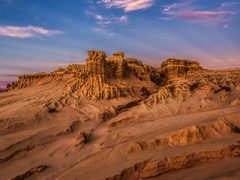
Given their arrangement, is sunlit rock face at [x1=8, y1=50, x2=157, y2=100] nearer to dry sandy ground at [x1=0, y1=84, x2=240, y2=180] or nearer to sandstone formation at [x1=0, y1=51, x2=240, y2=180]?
sandstone formation at [x1=0, y1=51, x2=240, y2=180]

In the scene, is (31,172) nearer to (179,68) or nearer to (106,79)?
(106,79)

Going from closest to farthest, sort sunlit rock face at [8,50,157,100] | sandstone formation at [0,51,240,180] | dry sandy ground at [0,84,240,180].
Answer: dry sandy ground at [0,84,240,180]
sandstone formation at [0,51,240,180]
sunlit rock face at [8,50,157,100]

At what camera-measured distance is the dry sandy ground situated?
6977mm

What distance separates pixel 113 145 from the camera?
9.48 metres

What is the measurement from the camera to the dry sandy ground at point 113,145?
6977 mm

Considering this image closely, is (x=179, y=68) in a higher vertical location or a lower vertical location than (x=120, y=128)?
higher

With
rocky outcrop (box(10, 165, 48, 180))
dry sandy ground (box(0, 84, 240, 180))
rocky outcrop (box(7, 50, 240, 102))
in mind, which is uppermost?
rocky outcrop (box(7, 50, 240, 102))

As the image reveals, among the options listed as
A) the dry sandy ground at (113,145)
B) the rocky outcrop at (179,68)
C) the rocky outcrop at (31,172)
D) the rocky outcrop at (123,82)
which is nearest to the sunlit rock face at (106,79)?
the rocky outcrop at (123,82)

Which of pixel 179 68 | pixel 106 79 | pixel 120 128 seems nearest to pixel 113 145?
pixel 120 128

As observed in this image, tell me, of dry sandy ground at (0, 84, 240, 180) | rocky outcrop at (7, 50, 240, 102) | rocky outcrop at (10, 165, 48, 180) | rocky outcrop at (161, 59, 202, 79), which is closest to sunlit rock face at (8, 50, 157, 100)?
rocky outcrop at (7, 50, 240, 102)

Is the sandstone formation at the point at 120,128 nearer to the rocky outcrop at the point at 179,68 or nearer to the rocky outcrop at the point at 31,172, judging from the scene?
the rocky outcrop at the point at 31,172

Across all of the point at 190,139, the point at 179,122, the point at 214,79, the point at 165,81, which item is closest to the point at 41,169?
the point at 190,139

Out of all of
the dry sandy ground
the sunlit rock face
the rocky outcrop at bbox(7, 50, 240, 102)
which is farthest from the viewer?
the sunlit rock face

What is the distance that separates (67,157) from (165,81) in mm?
15715
